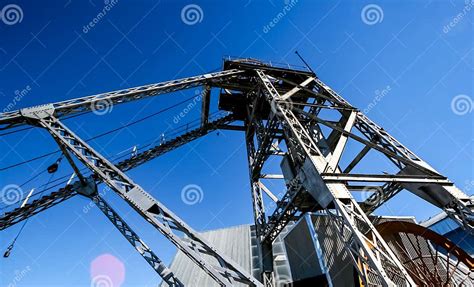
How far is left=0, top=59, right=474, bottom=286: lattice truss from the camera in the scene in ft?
14.5

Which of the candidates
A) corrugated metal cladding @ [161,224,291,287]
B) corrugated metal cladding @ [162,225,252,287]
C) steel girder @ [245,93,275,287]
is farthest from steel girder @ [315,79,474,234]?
corrugated metal cladding @ [162,225,252,287]

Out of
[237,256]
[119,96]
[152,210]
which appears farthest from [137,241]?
[237,256]

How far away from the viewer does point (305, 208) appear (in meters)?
8.62

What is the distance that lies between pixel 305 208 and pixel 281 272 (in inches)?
277

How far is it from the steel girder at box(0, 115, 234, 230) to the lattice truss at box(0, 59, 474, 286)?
3 cm

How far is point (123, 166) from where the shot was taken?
10.5 meters

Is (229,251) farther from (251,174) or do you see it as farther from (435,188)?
(435,188)

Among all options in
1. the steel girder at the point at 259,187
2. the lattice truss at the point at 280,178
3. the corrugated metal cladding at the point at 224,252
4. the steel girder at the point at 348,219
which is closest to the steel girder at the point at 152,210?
the lattice truss at the point at 280,178

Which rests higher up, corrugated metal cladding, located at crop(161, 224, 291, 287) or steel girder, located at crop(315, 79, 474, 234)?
steel girder, located at crop(315, 79, 474, 234)

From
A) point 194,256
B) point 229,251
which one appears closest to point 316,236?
point 229,251

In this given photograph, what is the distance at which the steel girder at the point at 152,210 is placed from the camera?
419 cm

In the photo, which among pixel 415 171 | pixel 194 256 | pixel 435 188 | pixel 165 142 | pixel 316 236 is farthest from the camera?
pixel 316 236

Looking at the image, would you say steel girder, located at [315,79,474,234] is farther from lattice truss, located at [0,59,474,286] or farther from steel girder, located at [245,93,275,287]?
steel girder, located at [245,93,275,287]

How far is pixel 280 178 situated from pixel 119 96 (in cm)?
760
